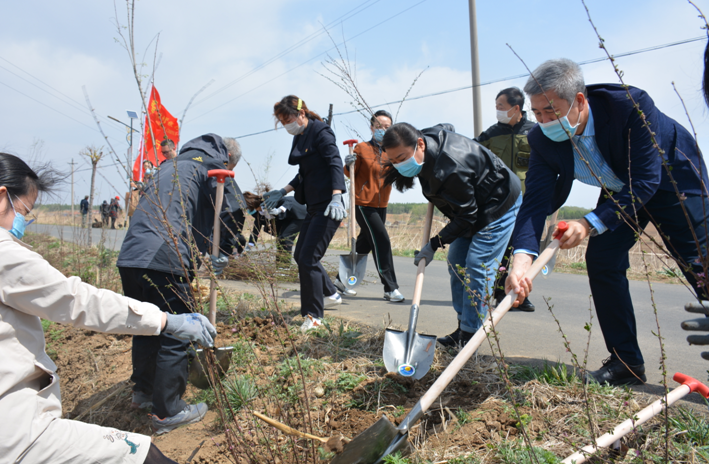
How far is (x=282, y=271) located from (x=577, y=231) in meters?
4.18

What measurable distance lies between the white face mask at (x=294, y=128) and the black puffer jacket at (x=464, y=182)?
54.3 inches

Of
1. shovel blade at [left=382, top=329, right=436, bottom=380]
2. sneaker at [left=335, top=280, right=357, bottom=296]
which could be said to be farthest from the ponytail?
sneaker at [left=335, top=280, right=357, bottom=296]

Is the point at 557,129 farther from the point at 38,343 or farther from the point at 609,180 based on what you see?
the point at 38,343

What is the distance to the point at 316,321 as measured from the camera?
3.84 m

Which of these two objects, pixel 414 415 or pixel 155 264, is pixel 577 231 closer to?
pixel 414 415

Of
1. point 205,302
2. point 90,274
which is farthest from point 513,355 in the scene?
point 90,274

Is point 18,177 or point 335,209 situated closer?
point 18,177

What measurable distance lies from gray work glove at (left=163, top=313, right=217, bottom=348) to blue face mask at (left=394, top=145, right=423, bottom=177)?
5.58 ft

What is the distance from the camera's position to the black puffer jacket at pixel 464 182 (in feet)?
9.84

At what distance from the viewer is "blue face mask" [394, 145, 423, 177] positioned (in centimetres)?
302

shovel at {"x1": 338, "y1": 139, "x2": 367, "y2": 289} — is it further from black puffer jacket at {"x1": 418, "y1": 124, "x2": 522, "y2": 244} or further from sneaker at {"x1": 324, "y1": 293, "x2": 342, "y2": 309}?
black puffer jacket at {"x1": 418, "y1": 124, "x2": 522, "y2": 244}

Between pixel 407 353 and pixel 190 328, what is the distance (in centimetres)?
145

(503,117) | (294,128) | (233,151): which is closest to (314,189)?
(294,128)

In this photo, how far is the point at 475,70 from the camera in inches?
356
